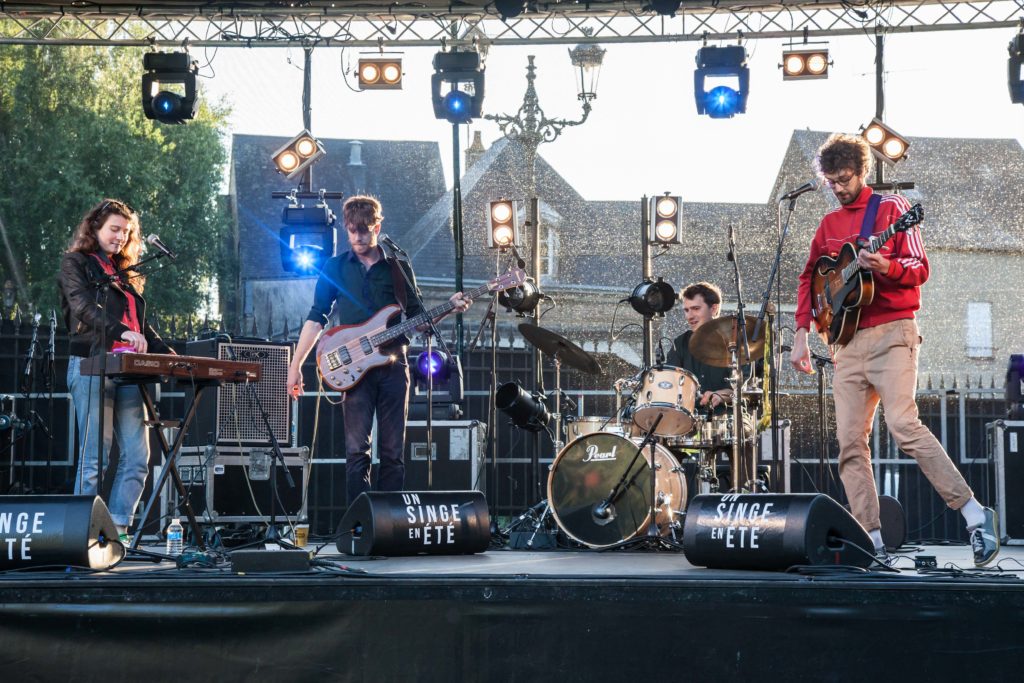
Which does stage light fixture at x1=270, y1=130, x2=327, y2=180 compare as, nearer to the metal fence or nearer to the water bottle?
the metal fence

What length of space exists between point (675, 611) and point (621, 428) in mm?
3383

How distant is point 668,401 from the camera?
22.9 ft

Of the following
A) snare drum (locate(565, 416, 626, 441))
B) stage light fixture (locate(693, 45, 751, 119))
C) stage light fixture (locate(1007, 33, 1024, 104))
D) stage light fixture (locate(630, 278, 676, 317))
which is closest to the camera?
snare drum (locate(565, 416, 626, 441))

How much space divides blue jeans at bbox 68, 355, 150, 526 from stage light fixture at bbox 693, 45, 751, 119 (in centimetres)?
615

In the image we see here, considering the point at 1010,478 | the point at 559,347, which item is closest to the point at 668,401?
the point at 559,347

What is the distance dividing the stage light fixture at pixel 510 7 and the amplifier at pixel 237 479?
3.96 m

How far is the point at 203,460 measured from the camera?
29.1 ft

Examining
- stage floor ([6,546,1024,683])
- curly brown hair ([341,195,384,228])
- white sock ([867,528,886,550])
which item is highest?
curly brown hair ([341,195,384,228])

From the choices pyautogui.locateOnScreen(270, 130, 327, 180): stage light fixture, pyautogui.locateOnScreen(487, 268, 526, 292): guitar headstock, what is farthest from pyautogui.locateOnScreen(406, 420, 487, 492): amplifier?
pyautogui.locateOnScreen(270, 130, 327, 180): stage light fixture

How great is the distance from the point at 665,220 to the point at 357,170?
19848 mm

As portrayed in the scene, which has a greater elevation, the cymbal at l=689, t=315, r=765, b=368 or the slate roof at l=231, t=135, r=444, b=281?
the slate roof at l=231, t=135, r=444, b=281

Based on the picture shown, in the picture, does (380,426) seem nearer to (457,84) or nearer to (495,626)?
(495,626)

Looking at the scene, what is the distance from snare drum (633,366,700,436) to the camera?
22.7 ft

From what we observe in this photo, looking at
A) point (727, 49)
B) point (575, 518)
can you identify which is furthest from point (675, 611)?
point (727, 49)
